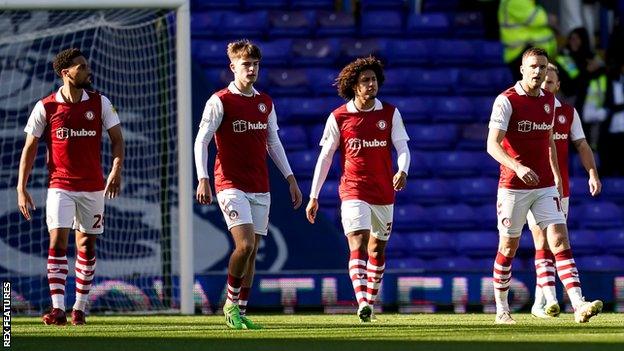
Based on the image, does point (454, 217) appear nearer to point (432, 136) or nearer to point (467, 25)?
point (432, 136)

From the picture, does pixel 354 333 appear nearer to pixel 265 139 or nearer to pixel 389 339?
pixel 389 339

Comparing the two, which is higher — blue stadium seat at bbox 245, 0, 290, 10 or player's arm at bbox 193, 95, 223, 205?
blue stadium seat at bbox 245, 0, 290, 10

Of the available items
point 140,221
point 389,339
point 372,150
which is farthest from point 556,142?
point 140,221

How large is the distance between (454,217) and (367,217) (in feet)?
22.2

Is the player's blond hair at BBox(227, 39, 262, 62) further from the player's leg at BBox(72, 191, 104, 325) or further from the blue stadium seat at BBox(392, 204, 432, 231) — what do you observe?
the blue stadium seat at BBox(392, 204, 432, 231)

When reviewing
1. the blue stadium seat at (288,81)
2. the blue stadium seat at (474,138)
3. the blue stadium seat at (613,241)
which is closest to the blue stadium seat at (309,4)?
the blue stadium seat at (288,81)

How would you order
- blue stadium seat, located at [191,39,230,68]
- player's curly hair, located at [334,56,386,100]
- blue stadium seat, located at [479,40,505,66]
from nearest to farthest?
1. player's curly hair, located at [334,56,386,100]
2. blue stadium seat, located at [191,39,230,68]
3. blue stadium seat, located at [479,40,505,66]

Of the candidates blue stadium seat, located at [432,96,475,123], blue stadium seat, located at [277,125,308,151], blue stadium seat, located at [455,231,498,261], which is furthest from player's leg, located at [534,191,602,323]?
blue stadium seat, located at [432,96,475,123]

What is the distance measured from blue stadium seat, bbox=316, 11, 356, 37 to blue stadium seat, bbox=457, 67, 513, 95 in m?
1.53

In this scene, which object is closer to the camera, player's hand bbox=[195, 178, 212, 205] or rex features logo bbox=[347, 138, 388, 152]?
player's hand bbox=[195, 178, 212, 205]

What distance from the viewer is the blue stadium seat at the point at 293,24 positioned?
63.5 feet

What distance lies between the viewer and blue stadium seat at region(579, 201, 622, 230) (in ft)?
61.0

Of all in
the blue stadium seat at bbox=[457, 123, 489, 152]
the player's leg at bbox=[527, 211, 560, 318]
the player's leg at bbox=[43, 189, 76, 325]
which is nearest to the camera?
the player's leg at bbox=[43, 189, 76, 325]

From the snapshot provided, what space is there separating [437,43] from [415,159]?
188 cm
